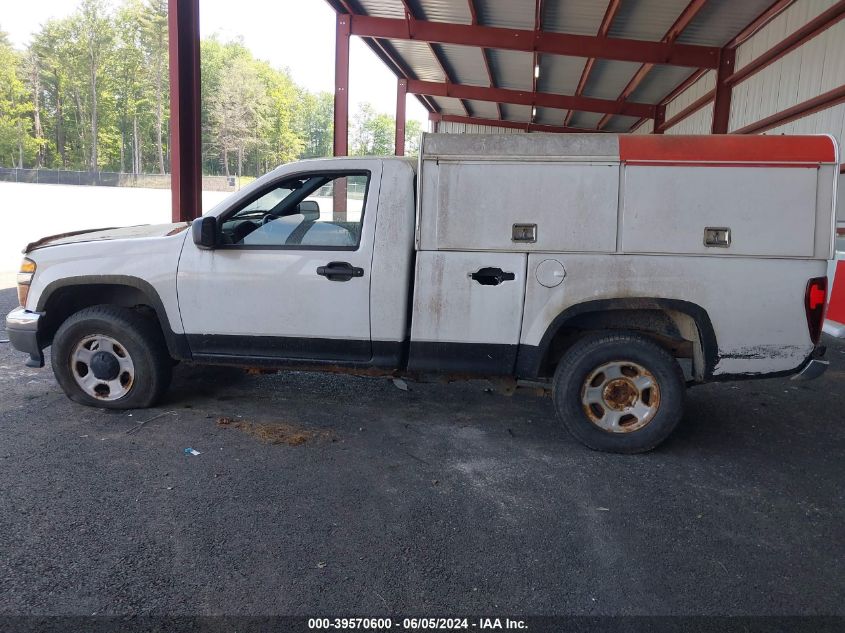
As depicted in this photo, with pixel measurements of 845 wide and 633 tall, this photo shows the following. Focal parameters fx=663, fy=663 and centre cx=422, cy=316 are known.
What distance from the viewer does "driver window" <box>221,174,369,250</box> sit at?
4.75 meters

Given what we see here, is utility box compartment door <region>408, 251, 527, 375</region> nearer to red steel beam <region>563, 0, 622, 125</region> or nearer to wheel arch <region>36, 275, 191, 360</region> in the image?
wheel arch <region>36, 275, 191, 360</region>

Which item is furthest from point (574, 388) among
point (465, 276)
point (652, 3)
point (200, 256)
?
Answer: point (652, 3)

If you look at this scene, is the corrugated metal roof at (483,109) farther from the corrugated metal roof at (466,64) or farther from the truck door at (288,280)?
the truck door at (288,280)

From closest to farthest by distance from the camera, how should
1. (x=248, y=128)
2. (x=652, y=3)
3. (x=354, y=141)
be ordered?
(x=652, y=3) → (x=248, y=128) → (x=354, y=141)

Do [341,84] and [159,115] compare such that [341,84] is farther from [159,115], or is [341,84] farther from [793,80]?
[159,115]

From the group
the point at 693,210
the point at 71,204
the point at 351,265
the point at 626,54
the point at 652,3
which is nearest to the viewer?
the point at 693,210

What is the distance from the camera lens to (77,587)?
2791 mm

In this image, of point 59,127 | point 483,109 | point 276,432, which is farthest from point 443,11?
point 59,127

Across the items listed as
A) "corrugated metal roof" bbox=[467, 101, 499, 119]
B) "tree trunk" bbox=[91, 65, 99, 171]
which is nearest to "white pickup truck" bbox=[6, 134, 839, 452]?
"corrugated metal roof" bbox=[467, 101, 499, 119]

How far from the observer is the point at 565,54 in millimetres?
15180

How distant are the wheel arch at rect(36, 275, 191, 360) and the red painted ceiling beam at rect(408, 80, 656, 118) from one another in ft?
62.8

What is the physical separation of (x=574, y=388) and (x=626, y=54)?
41.0 ft

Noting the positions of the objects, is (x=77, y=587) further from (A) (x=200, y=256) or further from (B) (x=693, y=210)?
(B) (x=693, y=210)

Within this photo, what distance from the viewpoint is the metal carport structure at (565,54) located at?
936cm
